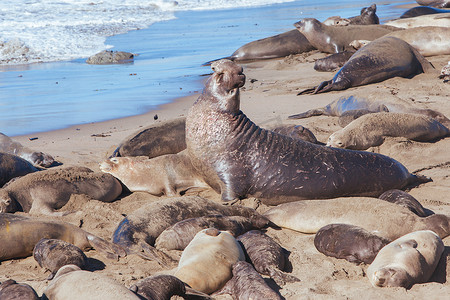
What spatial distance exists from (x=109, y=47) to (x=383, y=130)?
43.5 feet

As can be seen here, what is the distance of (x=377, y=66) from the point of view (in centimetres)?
1062

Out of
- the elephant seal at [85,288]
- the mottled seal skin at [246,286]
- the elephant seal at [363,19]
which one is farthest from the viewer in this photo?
the elephant seal at [363,19]

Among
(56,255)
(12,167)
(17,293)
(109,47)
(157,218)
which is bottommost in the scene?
(109,47)

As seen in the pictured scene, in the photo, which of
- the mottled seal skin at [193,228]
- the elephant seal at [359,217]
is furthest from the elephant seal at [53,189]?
the elephant seal at [359,217]

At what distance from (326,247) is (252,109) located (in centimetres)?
525

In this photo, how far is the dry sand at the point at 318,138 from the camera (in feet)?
12.6

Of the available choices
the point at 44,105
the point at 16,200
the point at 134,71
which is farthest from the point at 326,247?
the point at 134,71

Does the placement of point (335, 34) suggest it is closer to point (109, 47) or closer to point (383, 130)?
point (383, 130)

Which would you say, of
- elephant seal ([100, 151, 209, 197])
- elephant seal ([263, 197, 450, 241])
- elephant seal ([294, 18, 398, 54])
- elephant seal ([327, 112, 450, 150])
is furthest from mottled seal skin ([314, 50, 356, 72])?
elephant seal ([263, 197, 450, 241])

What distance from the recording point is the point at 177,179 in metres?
6.43

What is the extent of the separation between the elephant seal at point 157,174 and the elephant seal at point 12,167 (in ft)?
2.94

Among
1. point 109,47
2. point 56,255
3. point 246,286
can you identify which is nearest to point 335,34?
point 109,47

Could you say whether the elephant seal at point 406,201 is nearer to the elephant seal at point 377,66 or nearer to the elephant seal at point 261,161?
the elephant seal at point 261,161

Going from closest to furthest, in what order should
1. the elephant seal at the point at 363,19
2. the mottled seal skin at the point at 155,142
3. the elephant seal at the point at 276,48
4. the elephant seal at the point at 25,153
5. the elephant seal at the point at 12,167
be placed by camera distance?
the elephant seal at the point at 12,167 → the elephant seal at the point at 25,153 → the mottled seal skin at the point at 155,142 → the elephant seal at the point at 276,48 → the elephant seal at the point at 363,19
